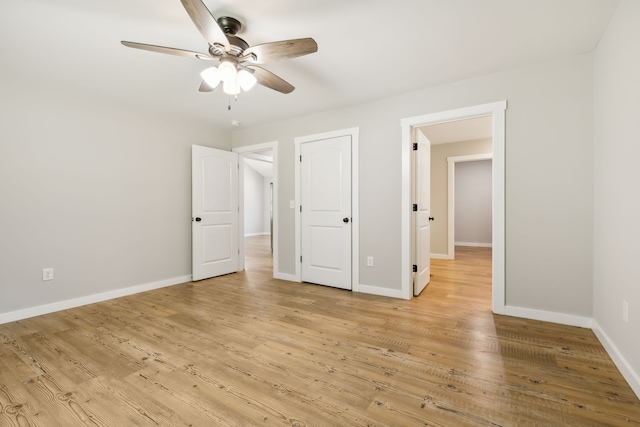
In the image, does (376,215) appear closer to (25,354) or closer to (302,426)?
(302,426)

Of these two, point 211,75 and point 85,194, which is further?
point 85,194

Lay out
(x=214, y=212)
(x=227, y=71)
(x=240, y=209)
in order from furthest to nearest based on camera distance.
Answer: (x=240, y=209) → (x=214, y=212) → (x=227, y=71)

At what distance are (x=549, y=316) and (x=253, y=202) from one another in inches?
383

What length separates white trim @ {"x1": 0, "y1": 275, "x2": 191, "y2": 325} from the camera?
270cm

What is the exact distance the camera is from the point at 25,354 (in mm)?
2041

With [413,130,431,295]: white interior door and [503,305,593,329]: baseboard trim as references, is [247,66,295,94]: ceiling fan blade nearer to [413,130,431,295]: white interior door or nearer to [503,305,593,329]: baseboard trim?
[413,130,431,295]: white interior door

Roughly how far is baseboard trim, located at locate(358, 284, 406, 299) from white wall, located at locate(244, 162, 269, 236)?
7665 mm

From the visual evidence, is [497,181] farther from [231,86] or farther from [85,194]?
[85,194]

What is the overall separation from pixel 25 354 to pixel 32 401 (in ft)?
2.50

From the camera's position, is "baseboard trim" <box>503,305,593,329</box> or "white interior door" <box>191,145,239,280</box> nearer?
"baseboard trim" <box>503,305,593,329</box>

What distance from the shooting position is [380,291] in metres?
3.42

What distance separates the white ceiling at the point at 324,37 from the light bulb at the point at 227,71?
30 cm

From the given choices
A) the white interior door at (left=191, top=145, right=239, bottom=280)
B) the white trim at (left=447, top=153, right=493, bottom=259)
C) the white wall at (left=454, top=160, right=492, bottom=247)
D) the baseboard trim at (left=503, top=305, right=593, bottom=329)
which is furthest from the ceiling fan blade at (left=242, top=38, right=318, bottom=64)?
the white wall at (left=454, top=160, right=492, bottom=247)

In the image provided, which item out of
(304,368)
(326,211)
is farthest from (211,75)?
(326,211)
